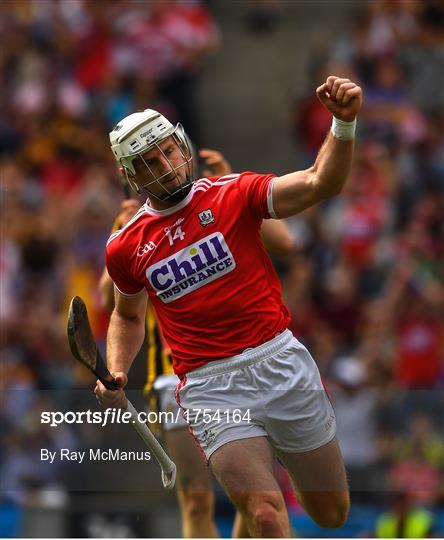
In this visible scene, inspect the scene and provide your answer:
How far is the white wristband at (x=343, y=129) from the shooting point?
6004 mm

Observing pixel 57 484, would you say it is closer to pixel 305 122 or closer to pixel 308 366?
pixel 308 366

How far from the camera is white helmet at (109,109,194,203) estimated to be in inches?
253

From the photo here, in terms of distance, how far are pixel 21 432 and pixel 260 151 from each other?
6.05m

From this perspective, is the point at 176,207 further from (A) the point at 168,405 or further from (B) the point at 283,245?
(A) the point at 168,405

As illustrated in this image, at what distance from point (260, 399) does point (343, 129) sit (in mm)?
1247

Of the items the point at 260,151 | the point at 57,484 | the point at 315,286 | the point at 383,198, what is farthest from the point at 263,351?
the point at 260,151

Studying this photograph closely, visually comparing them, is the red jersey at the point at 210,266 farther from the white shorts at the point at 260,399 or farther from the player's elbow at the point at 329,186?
the player's elbow at the point at 329,186

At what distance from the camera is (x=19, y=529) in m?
9.08

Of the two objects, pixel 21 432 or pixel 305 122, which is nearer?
pixel 21 432

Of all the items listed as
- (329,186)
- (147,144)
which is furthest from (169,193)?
(329,186)

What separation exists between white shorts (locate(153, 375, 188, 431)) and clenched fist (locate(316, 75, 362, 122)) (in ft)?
6.29


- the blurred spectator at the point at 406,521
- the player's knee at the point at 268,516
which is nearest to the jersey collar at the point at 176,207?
the player's knee at the point at 268,516

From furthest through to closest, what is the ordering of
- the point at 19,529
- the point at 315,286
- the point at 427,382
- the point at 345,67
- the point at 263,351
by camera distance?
the point at 345,67
the point at 315,286
the point at 427,382
the point at 19,529
the point at 263,351

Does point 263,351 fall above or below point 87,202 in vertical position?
above
